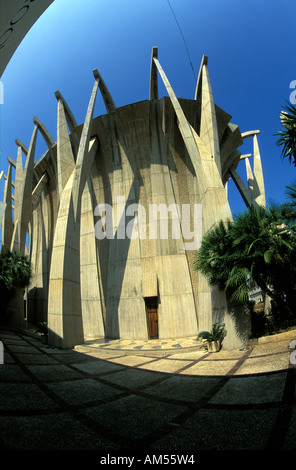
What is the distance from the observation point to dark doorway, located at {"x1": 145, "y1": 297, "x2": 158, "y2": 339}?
40.3 ft

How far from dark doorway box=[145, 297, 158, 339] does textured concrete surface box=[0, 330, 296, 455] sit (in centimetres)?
677

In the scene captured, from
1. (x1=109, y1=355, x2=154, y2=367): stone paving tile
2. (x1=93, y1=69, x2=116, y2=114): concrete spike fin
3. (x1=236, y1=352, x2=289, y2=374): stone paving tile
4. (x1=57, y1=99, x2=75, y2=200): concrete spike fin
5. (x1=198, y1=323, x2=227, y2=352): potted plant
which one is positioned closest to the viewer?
(x1=236, y1=352, x2=289, y2=374): stone paving tile

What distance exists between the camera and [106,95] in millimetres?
14250

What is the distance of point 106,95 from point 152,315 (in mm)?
15801

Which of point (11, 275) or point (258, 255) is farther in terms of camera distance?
point (11, 275)

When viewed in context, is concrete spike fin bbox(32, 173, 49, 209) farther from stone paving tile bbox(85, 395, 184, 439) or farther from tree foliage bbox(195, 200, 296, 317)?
stone paving tile bbox(85, 395, 184, 439)

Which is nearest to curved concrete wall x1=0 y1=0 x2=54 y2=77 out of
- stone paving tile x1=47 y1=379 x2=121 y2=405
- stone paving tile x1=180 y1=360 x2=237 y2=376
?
stone paving tile x1=47 y1=379 x2=121 y2=405

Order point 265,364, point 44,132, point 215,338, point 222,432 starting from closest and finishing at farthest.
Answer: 1. point 222,432
2. point 265,364
3. point 215,338
4. point 44,132

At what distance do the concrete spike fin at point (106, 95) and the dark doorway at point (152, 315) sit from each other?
13917 mm

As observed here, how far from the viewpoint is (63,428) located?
105 inches

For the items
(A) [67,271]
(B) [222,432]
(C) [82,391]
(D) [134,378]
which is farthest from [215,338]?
(A) [67,271]

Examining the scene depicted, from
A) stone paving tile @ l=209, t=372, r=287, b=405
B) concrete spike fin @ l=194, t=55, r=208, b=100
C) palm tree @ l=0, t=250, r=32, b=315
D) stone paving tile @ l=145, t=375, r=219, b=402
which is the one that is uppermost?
concrete spike fin @ l=194, t=55, r=208, b=100

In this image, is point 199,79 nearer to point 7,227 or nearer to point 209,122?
point 209,122
